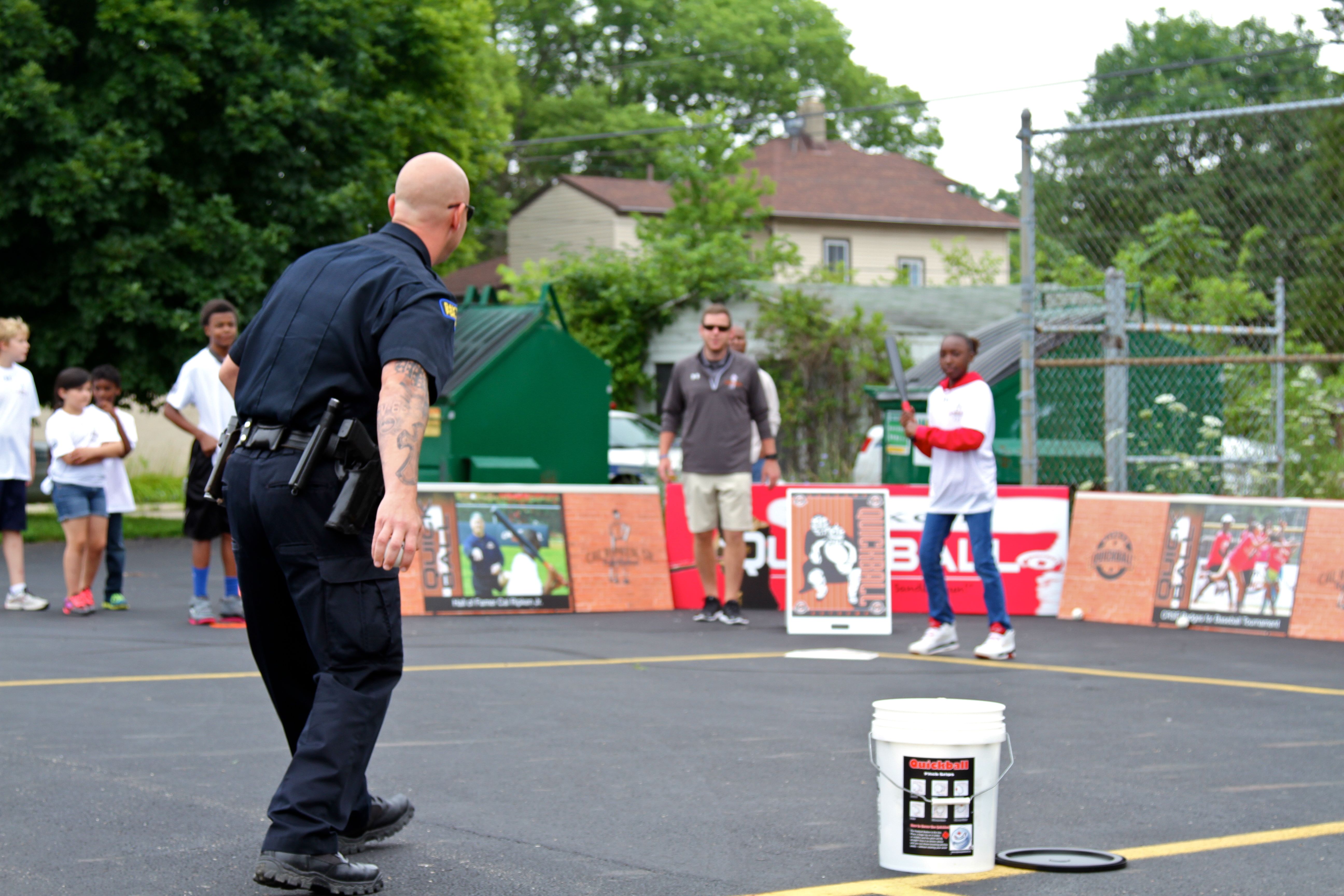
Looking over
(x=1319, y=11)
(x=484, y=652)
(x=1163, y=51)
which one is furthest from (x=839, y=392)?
(x=1163, y=51)

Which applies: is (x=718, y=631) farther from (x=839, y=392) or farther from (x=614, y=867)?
(x=839, y=392)

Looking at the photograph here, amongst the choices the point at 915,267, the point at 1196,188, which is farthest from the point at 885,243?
the point at 1196,188

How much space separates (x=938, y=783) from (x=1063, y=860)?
0.47 m

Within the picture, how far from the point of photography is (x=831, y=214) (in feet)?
144

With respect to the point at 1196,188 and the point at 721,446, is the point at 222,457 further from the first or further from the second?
the point at 1196,188

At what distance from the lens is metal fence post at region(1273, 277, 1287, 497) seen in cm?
1145

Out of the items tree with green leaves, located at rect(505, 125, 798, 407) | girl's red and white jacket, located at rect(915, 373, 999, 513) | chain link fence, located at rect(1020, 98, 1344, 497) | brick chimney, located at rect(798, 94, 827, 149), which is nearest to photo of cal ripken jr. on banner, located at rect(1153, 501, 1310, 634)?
chain link fence, located at rect(1020, 98, 1344, 497)

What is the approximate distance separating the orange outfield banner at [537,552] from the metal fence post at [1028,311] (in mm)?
2853

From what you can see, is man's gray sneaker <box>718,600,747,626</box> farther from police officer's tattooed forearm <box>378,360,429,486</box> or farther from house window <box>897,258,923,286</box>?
house window <box>897,258,923,286</box>

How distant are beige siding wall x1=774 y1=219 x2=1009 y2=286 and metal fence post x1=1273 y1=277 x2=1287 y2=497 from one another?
30817 millimetres

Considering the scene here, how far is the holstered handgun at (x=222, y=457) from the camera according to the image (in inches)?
163

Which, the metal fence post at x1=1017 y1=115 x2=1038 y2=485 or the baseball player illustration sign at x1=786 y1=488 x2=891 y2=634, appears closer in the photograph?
the baseball player illustration sign at x1=786 y1=488 x2=891 y2=634

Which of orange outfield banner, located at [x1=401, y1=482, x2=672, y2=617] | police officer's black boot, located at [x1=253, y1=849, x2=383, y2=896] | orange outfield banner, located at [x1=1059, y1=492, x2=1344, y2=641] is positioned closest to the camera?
police officer's black boot, located at [x1=253, y1=849, x2=383, y2=896]

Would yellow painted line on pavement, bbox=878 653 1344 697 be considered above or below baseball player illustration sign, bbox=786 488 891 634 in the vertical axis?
below
